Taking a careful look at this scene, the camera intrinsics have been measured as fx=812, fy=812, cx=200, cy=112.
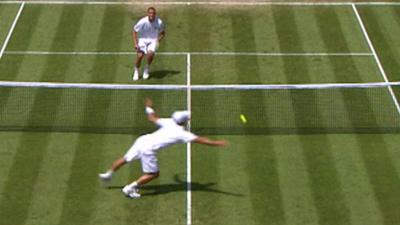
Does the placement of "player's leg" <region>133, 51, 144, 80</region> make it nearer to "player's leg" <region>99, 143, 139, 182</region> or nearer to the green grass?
the green grass

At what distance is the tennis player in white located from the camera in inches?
841

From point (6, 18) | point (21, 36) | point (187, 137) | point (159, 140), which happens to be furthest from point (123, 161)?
point (6, 18)

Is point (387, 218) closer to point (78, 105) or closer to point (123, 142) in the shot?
point (123, 142)

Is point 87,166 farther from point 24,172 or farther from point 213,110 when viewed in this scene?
point 213,110

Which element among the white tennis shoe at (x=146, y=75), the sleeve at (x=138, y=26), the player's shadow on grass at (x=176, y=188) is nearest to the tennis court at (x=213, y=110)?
the player's shadow on grass at (x=176, y=188)

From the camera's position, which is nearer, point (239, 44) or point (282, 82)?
point (282, 82)

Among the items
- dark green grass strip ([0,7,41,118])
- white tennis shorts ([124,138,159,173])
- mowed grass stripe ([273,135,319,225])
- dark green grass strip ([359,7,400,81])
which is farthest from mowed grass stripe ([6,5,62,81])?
dark green grass strip ([359,7,400,81])

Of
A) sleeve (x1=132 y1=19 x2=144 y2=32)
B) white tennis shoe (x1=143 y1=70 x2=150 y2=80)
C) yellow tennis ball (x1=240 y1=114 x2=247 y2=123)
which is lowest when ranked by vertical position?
yellow tennis ball (x1=240 y1=114 x2=247 y2=123)

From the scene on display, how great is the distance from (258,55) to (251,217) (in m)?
8.44

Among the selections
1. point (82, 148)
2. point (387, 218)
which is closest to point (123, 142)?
point (82, 148)

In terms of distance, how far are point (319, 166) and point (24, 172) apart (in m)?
6.37

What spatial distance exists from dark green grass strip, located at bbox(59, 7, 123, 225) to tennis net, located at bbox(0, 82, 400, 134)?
0.16ft

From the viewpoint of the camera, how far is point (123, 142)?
18719mm

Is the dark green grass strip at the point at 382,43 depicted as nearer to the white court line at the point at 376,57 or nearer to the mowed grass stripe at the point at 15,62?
the white court line at the point at 376,57
